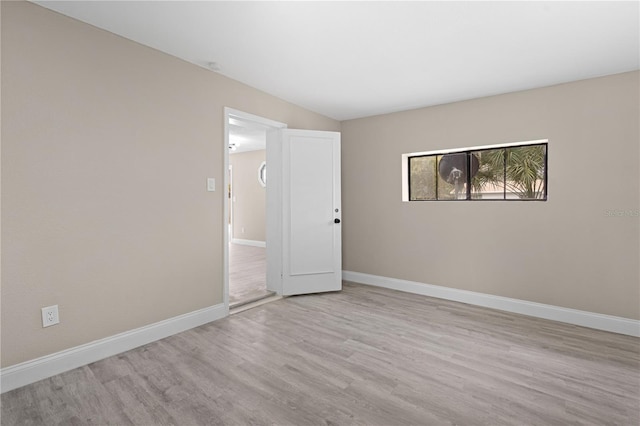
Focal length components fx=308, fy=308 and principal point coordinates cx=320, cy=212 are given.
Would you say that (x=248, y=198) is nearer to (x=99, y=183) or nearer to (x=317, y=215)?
(x=317, y=215)

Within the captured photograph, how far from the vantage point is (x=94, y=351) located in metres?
2.24

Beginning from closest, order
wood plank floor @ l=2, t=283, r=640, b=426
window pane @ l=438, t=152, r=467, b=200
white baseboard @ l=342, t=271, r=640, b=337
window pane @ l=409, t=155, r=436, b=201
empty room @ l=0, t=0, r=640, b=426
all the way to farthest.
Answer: wood plank floor @ l=2, t=283, r=640, b=426
empty room @ l=0, t=0, r=640, b=426
white baseboard @ l=342, t=271, r=640, b=337
window pane @ l=438, t=152, r=467, b=200
window pane @ l=409, t=155, r=436, b=201

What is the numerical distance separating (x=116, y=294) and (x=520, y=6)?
3477 mm

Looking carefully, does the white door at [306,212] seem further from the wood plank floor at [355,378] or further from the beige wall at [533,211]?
the wood plank floor at [355,378]

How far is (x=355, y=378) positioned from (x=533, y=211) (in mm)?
2650

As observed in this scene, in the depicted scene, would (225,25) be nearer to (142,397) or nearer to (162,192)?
(162,192)

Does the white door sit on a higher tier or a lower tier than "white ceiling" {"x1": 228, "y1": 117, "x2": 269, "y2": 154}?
lower

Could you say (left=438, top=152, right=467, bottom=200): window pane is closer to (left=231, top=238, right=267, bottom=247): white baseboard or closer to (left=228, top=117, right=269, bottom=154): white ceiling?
(left=228, top=117, right=269, bottom=154): white ceiling

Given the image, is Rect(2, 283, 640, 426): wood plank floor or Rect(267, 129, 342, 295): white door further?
Rect(267, 129, 342, 295): white door

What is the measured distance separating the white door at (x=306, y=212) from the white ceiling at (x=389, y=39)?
2.64ft

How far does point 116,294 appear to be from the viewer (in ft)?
7.80

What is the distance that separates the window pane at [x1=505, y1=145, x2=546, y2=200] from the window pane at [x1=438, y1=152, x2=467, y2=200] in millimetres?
487

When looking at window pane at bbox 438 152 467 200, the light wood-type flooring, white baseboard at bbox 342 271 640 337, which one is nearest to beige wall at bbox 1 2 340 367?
the light wood-type flooring

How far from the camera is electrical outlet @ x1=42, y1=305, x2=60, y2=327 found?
79.9 inches
